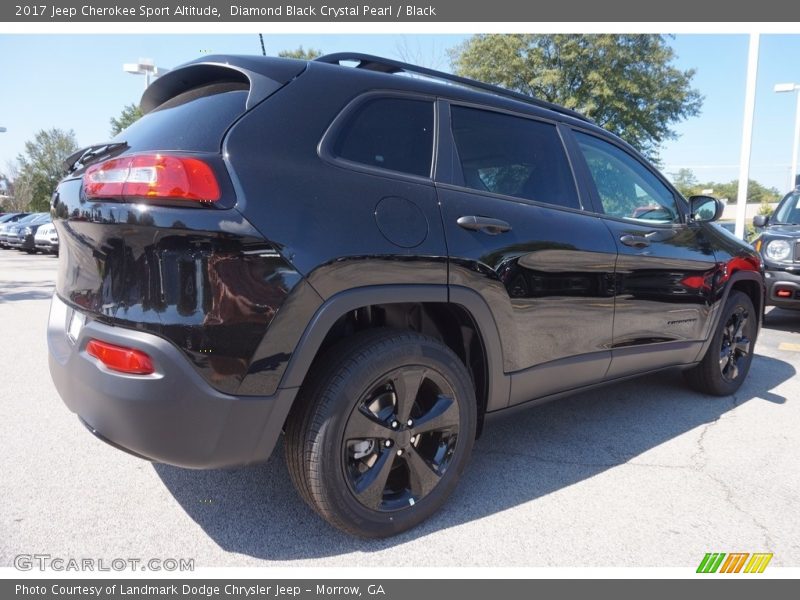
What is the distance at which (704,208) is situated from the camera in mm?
3855

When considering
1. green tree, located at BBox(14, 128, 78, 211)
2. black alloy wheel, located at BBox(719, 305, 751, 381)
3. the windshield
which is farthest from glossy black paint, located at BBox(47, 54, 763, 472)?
green tree, located at BBox(14, 128, 78, 211)

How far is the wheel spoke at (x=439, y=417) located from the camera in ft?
7.37

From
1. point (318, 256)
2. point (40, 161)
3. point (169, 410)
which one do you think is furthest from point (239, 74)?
point (40, 161)

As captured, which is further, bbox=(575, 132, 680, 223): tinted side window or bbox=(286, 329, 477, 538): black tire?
bbox=(575, 132, 680, 223): tinted side window

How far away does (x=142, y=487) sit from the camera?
2.57m

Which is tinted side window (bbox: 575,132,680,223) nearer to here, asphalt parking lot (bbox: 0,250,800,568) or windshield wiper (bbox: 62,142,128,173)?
asphalt parking lot (bbox: 0,250,800,568)

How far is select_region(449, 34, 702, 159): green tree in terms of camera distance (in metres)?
18.6

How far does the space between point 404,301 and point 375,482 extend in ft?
2.30

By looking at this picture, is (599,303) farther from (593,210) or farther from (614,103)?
(614,103)

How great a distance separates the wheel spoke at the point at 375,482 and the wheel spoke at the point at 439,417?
0.16m

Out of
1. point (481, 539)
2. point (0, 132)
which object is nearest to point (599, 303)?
point (481, 539)

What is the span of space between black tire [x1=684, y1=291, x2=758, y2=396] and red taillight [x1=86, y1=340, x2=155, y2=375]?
3675 millimetres

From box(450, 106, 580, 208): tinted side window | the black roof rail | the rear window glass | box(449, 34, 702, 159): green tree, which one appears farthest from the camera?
box(449, 34, 702, 159): green tree

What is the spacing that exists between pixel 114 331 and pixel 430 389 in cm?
119
